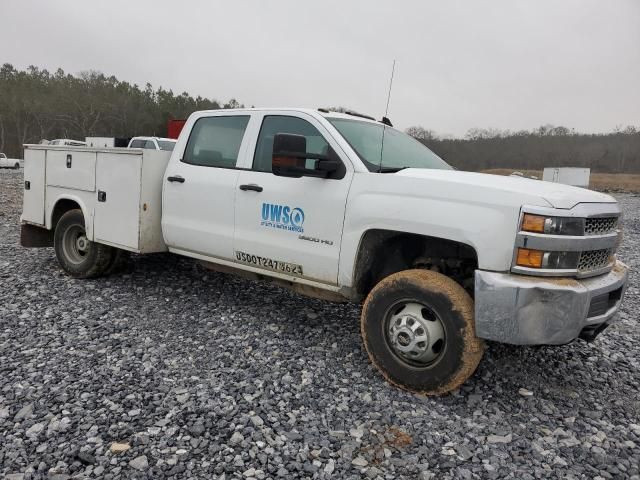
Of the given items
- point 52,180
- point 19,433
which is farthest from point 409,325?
point 52,180

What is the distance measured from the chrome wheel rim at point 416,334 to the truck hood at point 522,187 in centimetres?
89

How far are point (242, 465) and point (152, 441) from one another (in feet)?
1.82

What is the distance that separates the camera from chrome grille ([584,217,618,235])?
323 cm

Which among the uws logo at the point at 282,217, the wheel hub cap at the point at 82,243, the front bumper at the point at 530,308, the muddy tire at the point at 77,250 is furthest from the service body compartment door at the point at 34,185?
the front bumper at the point at 530,308

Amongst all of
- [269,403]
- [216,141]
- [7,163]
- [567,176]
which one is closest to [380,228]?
[269,403]

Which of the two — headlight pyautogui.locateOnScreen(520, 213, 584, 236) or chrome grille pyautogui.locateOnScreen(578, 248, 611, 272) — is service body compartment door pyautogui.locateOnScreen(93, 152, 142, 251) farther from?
chrome grille pyautogui.locateOnScreen(578, 248, 611, 272)

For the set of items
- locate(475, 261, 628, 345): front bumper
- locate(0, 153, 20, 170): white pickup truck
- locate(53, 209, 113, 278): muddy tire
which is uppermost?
locate(475, 261, 628, 345): front bumper

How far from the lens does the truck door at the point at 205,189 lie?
15.0 ft

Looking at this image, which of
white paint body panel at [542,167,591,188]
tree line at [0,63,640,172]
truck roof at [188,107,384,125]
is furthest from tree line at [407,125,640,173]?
truck roof at [188,107,384,125]

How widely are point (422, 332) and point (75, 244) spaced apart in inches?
180

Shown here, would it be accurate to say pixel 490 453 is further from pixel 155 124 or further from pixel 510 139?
pixel 155 124

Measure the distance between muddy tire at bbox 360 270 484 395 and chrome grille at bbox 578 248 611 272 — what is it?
76 centimetres

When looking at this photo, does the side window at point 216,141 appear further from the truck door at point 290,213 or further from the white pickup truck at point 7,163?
the white pickup truck at point 7,163

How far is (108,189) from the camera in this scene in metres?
5.30
